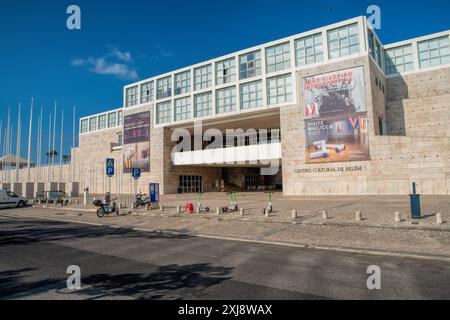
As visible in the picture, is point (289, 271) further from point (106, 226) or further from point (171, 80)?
point (171, 80)

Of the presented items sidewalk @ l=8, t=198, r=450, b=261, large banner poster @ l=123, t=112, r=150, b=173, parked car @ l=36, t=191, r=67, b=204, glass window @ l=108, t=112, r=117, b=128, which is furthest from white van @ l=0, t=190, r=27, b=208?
glass window @ l=108, t=112, r=117, b=128

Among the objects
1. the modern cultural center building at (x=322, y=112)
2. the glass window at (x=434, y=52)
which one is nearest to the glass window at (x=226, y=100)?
the modern cultural center building at (x=322, y=112)

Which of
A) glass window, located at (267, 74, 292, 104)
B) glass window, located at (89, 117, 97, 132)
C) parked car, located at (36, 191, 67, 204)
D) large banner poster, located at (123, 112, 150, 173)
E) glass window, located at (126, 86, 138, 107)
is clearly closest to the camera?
parked car, located at (36, 191, 67, 204)

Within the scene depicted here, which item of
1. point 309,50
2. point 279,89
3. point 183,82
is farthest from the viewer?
point 183,82

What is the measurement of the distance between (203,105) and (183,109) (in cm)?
353

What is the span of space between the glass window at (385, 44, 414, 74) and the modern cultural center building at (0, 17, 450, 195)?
0.33 ft

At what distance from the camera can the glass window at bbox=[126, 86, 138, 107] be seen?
1763 inches

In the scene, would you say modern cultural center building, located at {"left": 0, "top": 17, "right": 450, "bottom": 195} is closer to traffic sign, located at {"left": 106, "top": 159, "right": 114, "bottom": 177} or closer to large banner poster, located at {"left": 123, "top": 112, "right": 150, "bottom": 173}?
large banner poster, located at {"left": 123, "top": 112, "right": 150, "bottom": 173}

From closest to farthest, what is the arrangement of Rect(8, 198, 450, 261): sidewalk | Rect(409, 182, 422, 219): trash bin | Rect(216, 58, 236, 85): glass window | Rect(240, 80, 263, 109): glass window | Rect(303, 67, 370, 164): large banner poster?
Rect(8, 198, 450, 261): sidewalk < Rect(409, 182, 422, 219): trash bin < Rect(303, 67, 370, 164): large banner poster < Rect(240, 80, 263, 109): glass window < Rect(216, 58, 236, 85): glass window

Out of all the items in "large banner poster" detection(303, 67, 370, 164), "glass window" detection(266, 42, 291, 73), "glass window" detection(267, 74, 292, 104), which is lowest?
"large banner poster" detection(303, 67, 370, 164)

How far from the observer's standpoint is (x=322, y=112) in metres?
27.2

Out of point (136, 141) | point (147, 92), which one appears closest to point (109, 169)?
point (136, 141)

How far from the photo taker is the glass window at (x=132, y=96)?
147 ft

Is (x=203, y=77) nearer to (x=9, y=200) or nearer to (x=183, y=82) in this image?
(x=183, y=82)
